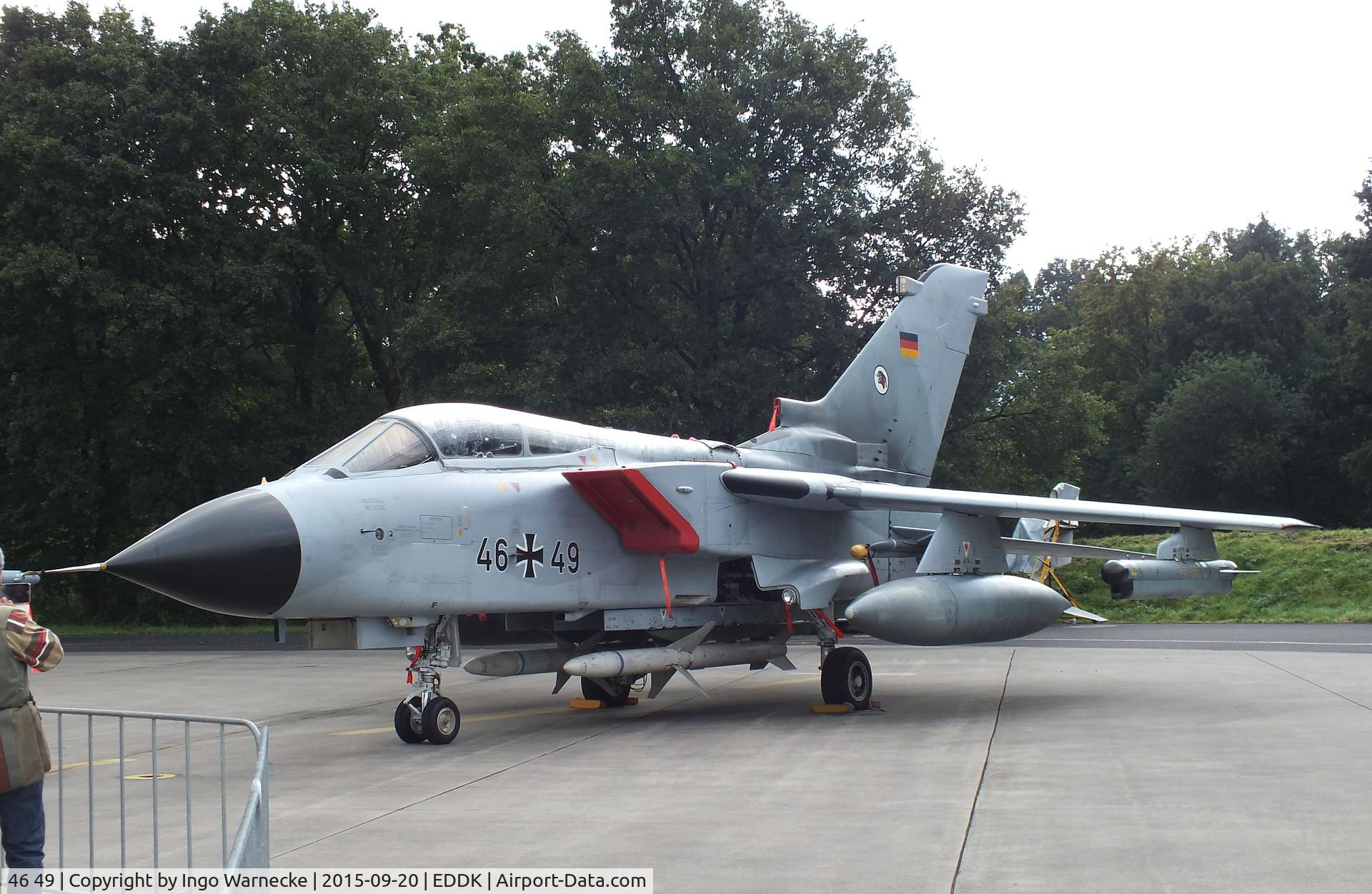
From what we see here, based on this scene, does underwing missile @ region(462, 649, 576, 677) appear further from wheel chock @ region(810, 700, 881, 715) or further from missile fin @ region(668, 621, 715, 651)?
wheel chock @ region(810, 700, 881, 715)

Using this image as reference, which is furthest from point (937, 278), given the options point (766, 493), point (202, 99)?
point (202, 99)

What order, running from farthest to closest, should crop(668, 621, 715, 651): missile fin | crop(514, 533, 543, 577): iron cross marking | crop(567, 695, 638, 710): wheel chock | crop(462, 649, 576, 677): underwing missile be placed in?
1. crop(567, 695, 638, 710): wheel chock
2. crop(668, 621, 715, 651): missile fin
3. crop(462, 649, 576, 677): underwing missile
4. crop(514, 533, 543, 577): iron cross marking

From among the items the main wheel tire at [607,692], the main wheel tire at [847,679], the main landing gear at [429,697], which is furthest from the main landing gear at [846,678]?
the main landing gear at [429,697]

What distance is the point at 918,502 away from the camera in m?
11.6

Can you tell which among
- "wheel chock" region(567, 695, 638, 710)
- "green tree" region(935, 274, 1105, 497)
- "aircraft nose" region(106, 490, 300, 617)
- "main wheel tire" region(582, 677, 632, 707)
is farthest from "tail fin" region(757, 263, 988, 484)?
"green tree" region(935, 274, 1105, 497)

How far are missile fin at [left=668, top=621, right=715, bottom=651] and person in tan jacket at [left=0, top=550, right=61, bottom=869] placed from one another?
7137 mm

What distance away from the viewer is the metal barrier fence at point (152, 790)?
14.1 feet

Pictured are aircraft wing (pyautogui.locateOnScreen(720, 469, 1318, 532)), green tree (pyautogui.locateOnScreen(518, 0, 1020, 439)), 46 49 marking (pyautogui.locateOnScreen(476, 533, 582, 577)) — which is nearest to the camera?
46 49 marking (pyautogui.locateOnScreen(476, 533, 582, 577))

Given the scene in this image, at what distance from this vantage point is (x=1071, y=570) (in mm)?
28859

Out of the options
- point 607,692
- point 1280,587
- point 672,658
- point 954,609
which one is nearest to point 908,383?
point 954,609

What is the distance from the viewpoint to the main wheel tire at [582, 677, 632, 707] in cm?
1250

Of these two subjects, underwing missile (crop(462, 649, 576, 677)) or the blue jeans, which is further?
underwing missile (crop(462, 649, 576, 677))

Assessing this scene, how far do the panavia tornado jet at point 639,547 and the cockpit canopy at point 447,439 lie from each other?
0.02 m

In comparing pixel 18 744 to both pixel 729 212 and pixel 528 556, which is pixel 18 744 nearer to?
pixel 528 556
